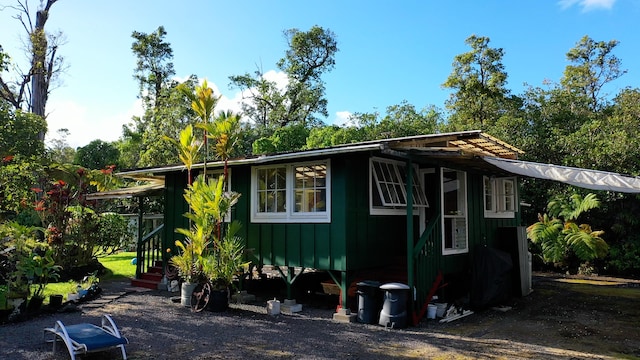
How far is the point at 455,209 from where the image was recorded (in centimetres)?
915

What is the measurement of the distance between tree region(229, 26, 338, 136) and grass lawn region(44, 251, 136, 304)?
12.0m

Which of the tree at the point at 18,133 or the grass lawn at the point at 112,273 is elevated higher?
the tree at the point at 18,133

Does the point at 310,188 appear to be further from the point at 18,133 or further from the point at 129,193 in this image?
the point at 18,133

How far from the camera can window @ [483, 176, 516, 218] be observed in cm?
1010

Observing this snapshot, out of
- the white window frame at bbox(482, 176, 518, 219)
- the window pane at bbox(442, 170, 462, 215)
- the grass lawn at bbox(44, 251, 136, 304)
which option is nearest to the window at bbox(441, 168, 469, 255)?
the window pane at bbox(442, 170, 462, 215)

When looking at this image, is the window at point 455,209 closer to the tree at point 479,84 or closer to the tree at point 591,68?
the tree at point 479,84

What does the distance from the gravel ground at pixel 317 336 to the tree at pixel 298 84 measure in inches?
752

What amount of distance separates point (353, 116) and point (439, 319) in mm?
18699

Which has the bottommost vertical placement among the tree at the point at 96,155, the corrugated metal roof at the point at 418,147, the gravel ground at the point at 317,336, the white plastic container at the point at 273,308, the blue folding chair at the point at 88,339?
the gravel ground at the point at 317,336

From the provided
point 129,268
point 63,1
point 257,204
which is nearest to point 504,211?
point 257,204

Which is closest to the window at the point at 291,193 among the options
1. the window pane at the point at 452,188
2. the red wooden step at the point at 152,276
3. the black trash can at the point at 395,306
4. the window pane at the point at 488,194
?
the black trash can at the point at 395,306

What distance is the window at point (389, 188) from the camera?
7867 mm

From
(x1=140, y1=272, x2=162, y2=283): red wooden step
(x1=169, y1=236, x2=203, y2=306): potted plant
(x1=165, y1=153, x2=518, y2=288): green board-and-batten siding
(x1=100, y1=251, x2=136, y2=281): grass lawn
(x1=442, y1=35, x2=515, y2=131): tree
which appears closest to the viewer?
(x1=165, y1=153, x2=518, y2=288): green board-and-batten siding

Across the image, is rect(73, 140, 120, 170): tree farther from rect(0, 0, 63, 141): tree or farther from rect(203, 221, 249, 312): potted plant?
rect(203, 221, 249, 312): potted plant
